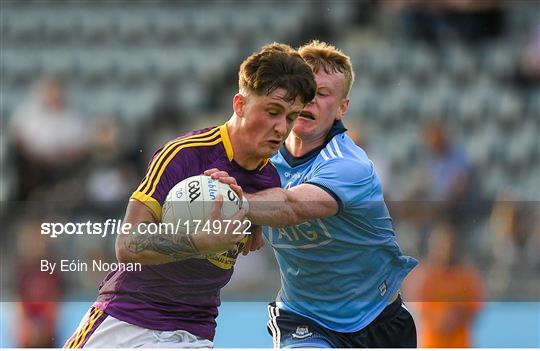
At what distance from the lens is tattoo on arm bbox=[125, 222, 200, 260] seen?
4.73 meters

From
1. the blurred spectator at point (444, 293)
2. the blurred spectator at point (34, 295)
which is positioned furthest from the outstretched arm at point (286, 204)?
the blurred spectator at point (34, 295)

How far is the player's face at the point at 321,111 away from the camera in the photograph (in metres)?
5.61

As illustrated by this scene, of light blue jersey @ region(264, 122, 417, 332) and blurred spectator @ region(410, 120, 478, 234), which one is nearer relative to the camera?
light blue jersey @ region(264, 122, 417, 332)

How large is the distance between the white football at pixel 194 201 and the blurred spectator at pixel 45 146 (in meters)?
6.85

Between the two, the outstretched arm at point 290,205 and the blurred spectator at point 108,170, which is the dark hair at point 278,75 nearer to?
the outstretched arm at point 290,205

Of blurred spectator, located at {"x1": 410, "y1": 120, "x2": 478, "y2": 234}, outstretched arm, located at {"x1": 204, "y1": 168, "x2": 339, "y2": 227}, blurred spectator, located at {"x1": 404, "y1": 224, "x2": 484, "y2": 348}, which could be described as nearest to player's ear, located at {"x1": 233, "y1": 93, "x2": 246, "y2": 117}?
outstretched arm, located at {"x1": 204, "y1": 168, "x2": 339, "y2": 227}

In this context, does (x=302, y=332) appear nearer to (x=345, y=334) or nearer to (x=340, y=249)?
(x=345, y=334)

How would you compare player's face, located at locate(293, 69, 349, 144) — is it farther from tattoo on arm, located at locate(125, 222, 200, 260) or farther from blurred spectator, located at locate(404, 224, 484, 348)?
blurred spectator, located at locate(404, 224, 484, 348)

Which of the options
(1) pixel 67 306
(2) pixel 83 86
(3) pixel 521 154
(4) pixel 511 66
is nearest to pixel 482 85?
(4) pixel 511 66

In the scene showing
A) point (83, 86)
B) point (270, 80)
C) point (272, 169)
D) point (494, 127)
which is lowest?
point (272, 169)

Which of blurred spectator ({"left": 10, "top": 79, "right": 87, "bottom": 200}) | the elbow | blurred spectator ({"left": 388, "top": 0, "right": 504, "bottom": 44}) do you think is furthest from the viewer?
blurred spectator ({"left": 388, "top": 0, "right": 504, "bottom": 44})

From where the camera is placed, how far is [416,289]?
8242 millimetres

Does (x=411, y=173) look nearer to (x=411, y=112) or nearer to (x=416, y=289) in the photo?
(x=411, y=112)

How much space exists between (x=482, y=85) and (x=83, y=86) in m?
5.15
